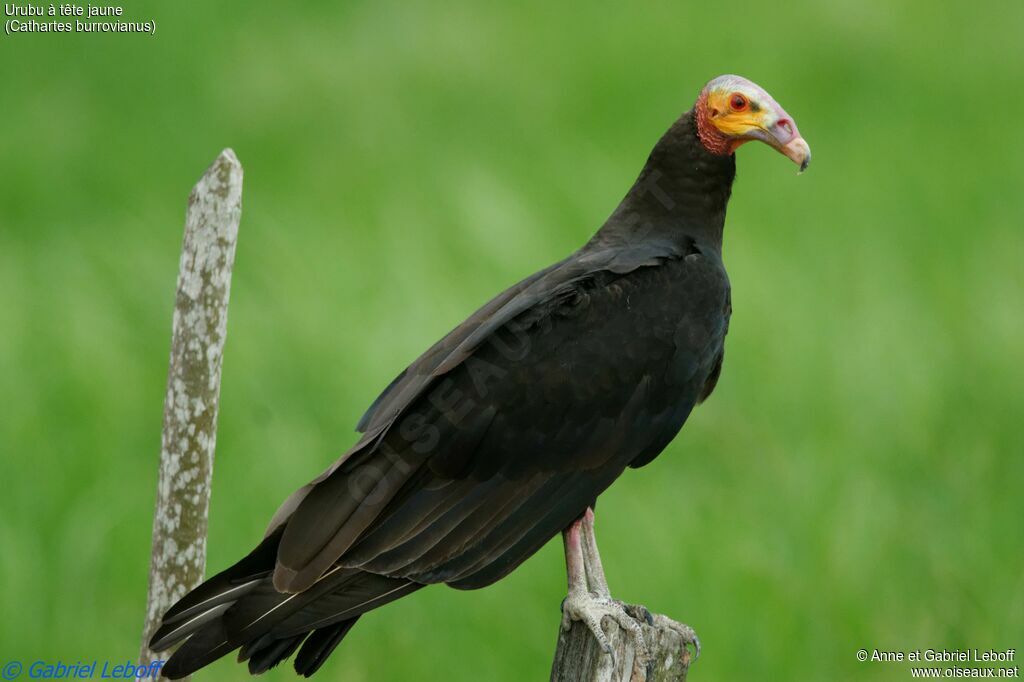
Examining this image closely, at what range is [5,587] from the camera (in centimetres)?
591

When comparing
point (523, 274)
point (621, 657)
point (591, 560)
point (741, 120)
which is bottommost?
point (621, 657)

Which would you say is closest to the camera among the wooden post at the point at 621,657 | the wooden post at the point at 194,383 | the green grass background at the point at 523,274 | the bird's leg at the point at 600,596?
the wooden post at the point at 194,383

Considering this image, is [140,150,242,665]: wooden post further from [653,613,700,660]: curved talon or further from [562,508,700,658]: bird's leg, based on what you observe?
[653,613,700,660]: curved talon

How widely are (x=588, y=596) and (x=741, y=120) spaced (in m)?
1.41

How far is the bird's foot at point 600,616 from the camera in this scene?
3.72 meters

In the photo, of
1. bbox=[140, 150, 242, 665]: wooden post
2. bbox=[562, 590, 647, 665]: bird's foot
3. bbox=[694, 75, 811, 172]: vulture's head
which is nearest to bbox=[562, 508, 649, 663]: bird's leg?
bbox=[562, 590, 647, 665]: bird's foot

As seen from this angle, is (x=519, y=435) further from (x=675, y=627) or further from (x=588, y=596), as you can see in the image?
(x=675, y=627)

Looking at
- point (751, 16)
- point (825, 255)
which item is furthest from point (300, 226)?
point (751, 16)

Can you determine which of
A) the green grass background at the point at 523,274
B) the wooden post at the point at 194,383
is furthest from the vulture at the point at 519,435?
the green grass background at the point at 523,274

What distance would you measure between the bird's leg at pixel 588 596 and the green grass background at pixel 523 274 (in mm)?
1970

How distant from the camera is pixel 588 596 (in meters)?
3.85

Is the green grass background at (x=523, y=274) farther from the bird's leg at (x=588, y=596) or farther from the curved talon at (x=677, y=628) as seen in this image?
the curved talon at (x=677, y=628)

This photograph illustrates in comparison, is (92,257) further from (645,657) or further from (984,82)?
(984,82)

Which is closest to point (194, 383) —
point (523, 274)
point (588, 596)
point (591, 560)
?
point (588, 596)
